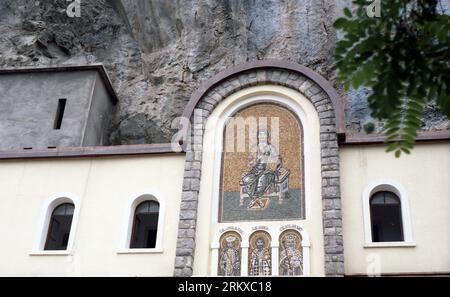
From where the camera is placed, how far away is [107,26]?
828 inches

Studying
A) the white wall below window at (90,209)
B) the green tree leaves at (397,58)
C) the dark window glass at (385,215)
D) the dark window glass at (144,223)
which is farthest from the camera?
the dark window glass at (144,223)

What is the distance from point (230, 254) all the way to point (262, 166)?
206cm

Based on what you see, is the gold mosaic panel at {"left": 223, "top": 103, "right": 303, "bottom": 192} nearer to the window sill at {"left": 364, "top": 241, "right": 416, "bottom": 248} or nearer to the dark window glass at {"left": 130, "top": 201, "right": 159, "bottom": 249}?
the dark window glass at {"left": 130, "top": 201, "right": 159, "bottom": 249}

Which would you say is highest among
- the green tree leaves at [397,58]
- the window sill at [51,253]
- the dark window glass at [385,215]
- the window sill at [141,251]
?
the dark window glass at [385,215]

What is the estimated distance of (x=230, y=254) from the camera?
11680 millimetres

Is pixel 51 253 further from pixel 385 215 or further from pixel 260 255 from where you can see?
pixel 385 215

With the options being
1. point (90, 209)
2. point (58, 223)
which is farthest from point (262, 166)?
point (58, 223)

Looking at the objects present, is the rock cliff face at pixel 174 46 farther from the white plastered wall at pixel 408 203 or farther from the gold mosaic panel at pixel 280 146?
the white plastered wall at pixel 408 203

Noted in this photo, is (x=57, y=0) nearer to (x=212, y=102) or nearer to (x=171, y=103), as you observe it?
(x=171, y=103)

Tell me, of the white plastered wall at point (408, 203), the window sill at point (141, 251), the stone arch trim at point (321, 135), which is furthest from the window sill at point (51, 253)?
the white plastered wall at point (408, 203)

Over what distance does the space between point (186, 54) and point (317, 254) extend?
9.41 meters

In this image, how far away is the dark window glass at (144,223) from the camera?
1277 cm

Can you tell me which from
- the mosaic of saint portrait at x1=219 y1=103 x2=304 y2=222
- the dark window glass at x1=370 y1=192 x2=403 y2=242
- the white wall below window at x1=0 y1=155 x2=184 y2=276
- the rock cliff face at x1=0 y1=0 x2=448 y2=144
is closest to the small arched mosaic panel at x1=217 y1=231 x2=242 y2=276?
the mosaic of saint portrait at x1=219 y1=103 x2=304 y2=222

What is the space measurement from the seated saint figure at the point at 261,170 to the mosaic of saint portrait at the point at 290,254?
0.88 meters
